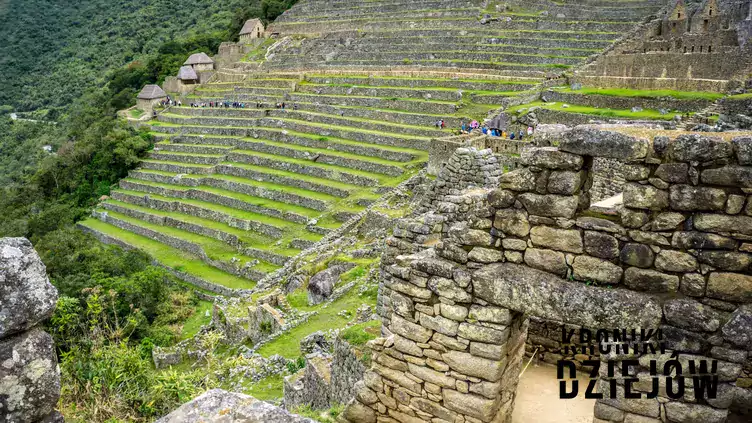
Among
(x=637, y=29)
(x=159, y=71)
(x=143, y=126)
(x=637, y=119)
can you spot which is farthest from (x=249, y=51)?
(x=637, y=119)

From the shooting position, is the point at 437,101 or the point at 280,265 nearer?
the point at 280,265

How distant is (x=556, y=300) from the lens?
3.63 meters

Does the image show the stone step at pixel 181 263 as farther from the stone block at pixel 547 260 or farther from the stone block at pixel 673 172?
the stone block at pixel 673 172

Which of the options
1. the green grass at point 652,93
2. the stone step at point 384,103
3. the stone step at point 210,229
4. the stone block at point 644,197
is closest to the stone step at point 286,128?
the stone step at point 384,103

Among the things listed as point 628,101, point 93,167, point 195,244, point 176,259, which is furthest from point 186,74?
point 628,101

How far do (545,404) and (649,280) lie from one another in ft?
8.60

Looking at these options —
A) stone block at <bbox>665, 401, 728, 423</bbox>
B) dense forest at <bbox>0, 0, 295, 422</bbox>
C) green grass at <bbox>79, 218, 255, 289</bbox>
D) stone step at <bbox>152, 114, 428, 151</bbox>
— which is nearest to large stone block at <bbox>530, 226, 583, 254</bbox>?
stone block at <bbox>665, 401, 728, 423</bbox>

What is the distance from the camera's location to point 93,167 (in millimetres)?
35375

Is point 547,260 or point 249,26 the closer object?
point 547,260

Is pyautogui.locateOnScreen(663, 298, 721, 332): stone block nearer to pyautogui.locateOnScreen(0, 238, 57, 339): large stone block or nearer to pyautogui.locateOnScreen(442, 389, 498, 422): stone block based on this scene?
pyautogui.locateOnScreen(442, 389, 498, 422): stone block

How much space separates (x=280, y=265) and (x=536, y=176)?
17502mm

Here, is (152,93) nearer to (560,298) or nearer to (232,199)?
(232,199)

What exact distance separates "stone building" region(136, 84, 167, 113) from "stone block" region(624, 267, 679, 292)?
45022 millimetres

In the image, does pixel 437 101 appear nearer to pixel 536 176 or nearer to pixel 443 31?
pixel 443 31
